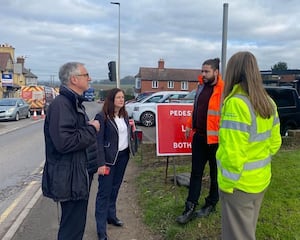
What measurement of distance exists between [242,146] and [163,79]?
70.9m

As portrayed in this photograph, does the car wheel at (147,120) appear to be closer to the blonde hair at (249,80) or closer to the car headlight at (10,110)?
the car headlight at (10,110)

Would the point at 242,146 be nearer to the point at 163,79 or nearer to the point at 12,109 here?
the point at 12,109

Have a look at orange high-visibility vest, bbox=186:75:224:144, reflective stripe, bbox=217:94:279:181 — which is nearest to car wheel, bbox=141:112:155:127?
orange high-visibility vest, bbox=186:75:224:144

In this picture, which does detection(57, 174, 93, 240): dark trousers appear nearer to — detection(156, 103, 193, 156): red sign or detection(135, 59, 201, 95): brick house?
detection(156, 103, 193, 156): red sign

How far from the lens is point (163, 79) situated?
7338cm

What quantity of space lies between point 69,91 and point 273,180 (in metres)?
4.24

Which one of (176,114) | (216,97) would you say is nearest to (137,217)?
(176,114)

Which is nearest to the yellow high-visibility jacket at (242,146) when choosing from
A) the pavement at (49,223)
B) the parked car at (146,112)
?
the pavement at (49,223)

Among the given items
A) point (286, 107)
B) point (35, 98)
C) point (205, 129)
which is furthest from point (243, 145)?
point (35, 98)

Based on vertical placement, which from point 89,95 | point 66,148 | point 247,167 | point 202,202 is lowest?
point 89,95

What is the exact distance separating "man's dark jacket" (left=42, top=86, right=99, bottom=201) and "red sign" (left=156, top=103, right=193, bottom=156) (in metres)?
2.91

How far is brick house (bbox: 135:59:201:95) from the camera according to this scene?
72812 millimetres

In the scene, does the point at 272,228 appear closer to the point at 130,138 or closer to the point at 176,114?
the point at 130,138

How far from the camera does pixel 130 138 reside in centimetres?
504
